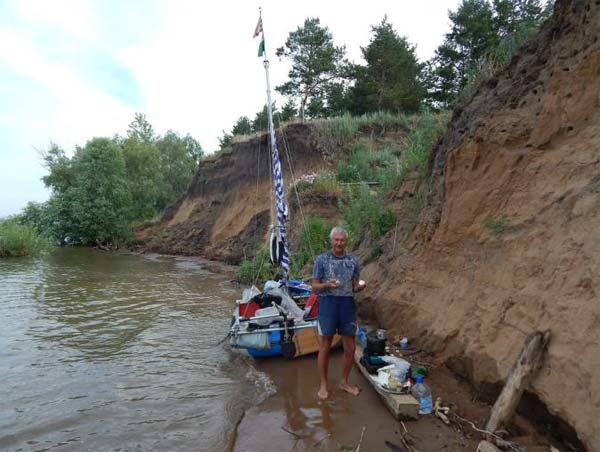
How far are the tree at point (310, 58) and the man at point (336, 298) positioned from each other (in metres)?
24.6

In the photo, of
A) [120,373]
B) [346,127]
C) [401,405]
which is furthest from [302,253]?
[346,127]

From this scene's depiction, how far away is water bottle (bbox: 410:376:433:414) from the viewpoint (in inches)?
152

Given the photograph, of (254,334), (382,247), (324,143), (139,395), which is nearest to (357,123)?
(324,143)

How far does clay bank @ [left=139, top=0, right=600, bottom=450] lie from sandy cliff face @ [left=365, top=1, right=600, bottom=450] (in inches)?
0.5

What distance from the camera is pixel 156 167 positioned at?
34031mm

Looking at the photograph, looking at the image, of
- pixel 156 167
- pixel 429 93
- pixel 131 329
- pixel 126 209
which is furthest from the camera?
pixel 156 167

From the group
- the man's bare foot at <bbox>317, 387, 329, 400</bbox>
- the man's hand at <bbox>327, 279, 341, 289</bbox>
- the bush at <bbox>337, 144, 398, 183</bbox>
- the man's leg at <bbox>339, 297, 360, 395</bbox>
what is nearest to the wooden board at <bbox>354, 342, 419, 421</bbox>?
the man's leg at <bbox>339, 297, 360, 395</bbox>

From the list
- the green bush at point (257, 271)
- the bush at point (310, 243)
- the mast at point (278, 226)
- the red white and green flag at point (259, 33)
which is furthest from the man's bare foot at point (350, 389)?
the red white and green flag at point (259, 33)

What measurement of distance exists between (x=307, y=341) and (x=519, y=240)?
122 inches

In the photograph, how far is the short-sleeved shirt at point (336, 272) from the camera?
175 inches

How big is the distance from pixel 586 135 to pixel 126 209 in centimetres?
2806

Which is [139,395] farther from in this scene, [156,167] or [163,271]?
[156,167]

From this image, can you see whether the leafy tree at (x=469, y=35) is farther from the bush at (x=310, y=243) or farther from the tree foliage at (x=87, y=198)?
the tree foliage at (x=87, y=198)

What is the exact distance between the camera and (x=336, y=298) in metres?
4.47
